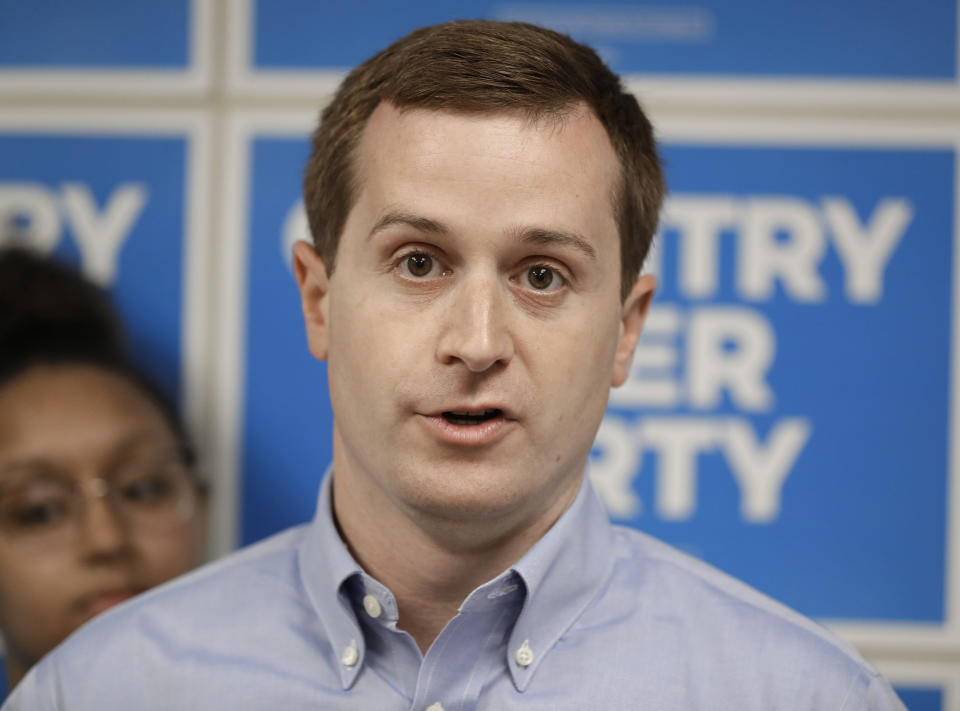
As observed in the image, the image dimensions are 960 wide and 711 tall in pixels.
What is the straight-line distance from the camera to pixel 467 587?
1.10 m

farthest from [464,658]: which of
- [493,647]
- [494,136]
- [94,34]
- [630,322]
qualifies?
[94,34]

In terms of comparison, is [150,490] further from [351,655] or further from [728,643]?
[728,643]

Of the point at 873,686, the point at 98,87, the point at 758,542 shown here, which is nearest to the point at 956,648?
the point at 758,542

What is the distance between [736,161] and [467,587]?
3.58 feet

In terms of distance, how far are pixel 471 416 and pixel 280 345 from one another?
971mm

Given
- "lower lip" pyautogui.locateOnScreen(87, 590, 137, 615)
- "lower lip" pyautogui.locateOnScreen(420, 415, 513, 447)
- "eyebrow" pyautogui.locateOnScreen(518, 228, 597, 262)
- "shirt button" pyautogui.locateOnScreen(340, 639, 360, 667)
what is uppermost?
"eyebrow" pyautogui.locateOnScreen(518, 228, 597, 262)

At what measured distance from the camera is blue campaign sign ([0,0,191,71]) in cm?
Answer: 196

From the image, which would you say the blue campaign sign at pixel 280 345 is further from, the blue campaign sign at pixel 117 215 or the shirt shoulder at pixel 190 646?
the shirt shoulder at pixel 190 646

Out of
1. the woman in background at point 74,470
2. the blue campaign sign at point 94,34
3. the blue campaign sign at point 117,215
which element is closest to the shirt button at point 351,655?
the woman in background at point 74,470

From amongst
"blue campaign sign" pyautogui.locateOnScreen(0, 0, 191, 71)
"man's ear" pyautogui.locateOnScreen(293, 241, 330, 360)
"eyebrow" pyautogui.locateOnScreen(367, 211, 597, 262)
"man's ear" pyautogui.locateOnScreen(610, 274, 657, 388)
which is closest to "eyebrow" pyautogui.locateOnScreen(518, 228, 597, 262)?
"eyebrow" pyautogui.locateOnScreen(367, 211, 597, 262)

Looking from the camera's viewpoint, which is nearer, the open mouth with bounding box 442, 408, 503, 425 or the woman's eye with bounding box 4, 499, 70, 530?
the open mouth with bounding box 442, 408, 503, 425

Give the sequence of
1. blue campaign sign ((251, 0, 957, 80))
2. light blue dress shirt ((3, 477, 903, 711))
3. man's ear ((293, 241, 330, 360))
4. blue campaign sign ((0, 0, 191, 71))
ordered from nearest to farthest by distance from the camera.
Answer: light blue dress shirt ((3, 477, 903, 711)), man's ear ((293, 241, 330, 360)), blue campaign sign ((251, 0, 957, 80)), blue campaign sign ((0, 0, 191, 71))

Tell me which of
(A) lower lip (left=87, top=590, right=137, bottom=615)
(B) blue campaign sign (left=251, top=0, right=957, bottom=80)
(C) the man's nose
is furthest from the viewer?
(B) blue campaign sign (left=251, top=0, right=957, bottom=80)

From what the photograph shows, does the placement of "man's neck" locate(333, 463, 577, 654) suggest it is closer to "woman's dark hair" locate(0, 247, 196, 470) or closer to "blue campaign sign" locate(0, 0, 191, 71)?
"woman's dark hair" locate(0, 247, 196, 470)
